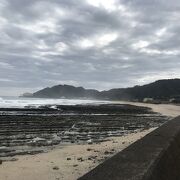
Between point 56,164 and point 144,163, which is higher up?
point 144,163

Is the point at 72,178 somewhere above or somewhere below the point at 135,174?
below

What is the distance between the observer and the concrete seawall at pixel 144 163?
18.0 ft

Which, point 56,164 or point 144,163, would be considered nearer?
point 144,163

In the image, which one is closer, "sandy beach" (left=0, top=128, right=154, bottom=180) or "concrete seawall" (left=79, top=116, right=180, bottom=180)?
"concrete seawall" (left=79, top=116, right=180, bottom=180)

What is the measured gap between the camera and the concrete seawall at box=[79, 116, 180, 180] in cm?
548

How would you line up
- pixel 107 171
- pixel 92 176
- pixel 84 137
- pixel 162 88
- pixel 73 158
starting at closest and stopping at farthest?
pixel 92 176, pixel 107 171, pixel 73 158, pixel 84 137, pixel 162 88

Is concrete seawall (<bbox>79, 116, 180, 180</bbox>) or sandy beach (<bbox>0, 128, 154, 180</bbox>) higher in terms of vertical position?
concrete seawall (<bbox>79, 116, 180, 180</bbox>)

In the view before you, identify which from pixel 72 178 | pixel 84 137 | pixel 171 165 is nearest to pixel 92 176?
pixel 171 165

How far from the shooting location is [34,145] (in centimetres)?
1573

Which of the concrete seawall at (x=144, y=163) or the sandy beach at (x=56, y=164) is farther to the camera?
the sandy beach at (x=56, y=164)

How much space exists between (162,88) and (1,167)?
19150cm

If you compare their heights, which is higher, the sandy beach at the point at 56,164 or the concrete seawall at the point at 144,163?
the concrete seawall at the point at 144,163

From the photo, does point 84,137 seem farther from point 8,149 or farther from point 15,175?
point 15,175

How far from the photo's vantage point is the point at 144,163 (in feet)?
20.9
